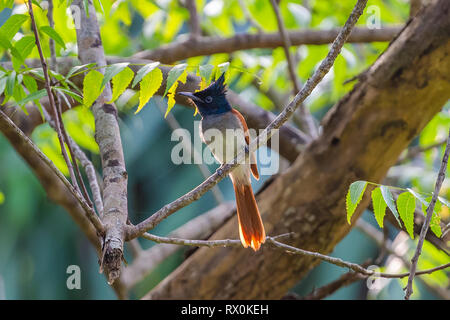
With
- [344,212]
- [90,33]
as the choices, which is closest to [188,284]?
[344,212]

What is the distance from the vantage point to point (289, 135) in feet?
12.0

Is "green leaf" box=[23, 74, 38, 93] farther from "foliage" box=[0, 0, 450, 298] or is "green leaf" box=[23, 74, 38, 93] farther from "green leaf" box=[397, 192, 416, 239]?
"green leaf" box=[397, 192, 416, 239]

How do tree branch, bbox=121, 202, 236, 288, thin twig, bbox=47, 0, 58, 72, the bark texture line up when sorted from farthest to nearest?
tree branch, bbox=121, 202, 236, 288 < the bark texture < thin twig, bbox=47, 0, 58, 72

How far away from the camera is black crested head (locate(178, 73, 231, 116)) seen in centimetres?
307

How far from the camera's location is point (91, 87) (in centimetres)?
189

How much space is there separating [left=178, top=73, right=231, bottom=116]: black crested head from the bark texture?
0.57 metres

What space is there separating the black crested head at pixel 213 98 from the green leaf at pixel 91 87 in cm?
107

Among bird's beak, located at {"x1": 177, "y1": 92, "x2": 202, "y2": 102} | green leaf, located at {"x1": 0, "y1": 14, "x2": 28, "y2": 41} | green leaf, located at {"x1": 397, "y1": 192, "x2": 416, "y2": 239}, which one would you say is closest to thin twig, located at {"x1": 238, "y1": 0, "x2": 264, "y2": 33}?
bird's beak, located at {"x1": 177, "y1": 92, "x2": 202, "y2": 102}

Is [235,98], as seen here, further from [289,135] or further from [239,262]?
[239,262]

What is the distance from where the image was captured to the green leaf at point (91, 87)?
1865 millimetres

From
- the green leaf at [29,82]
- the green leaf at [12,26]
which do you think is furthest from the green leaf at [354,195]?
the green leaf at [12,26]

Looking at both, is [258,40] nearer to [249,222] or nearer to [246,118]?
[246,118]

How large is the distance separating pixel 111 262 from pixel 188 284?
157 cm

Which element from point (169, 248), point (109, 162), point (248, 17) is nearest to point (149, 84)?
point (109, 162)
